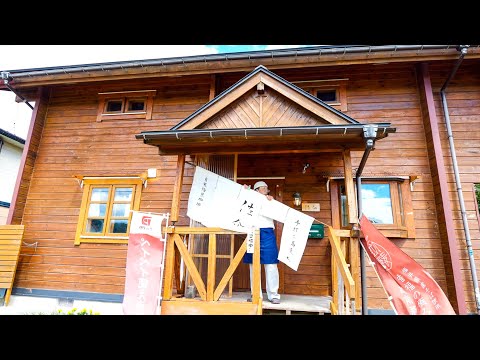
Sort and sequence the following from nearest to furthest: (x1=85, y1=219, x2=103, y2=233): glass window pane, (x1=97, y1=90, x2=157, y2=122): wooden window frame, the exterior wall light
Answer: the exterior wall light → (x1=85, y1=219, x2=103, y2=233): glass window pane → (x1=97, y1=90, x2=157, y2=122): wooden window frame

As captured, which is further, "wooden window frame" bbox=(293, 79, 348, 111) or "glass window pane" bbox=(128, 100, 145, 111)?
"glass window pane" bbox=(128, 100, 145, 111)

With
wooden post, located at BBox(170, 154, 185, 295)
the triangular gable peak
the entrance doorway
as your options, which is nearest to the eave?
the triangular gable peak

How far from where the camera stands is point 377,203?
18.3 feet

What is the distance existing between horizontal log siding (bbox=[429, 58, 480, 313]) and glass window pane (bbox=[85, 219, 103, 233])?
6.86 metres

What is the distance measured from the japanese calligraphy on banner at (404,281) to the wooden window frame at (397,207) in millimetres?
1461

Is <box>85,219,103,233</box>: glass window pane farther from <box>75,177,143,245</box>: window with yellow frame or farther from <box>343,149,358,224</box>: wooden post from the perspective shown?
<box>343,149,358,224</box>: wooden post

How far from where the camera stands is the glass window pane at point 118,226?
6223mm

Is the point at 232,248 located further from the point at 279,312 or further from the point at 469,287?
the point at 469,287

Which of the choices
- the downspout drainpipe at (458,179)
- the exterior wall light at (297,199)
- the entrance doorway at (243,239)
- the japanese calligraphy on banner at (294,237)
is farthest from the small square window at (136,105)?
the downspout drainpipe at (458,179)

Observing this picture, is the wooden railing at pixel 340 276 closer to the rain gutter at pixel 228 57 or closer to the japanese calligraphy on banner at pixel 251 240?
the japanese calligraphy on banner at pixel 251 240

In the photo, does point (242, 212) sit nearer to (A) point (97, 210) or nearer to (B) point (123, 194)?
(B) point (123, 194)

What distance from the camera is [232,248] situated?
5.12m

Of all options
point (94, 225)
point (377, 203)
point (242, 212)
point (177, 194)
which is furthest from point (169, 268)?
point (377, 203)

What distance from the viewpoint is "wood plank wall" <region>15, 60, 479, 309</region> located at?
5.50 meters
